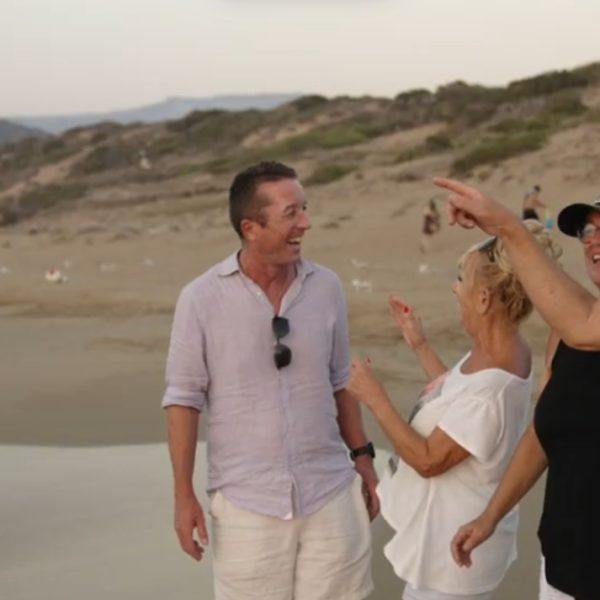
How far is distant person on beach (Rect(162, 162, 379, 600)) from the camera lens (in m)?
3.28

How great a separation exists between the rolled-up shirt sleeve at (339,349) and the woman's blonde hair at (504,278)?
0.56 meters

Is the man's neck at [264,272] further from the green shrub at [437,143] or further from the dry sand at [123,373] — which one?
the green shrub at [437,143]

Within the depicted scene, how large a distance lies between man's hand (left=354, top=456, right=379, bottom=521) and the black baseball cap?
1.16m

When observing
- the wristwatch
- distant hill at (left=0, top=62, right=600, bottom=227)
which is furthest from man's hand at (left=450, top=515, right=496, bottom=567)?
distant hill at (left=0, top=62, right=600, bottom=227)

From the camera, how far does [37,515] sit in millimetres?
5703

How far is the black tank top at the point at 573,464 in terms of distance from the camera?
8.20 feet

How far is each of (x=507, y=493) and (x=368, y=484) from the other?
670 mm

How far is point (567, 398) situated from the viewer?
99.7 inches

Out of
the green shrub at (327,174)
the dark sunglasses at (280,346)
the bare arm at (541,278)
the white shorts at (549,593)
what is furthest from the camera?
the green shrub at (327,174)

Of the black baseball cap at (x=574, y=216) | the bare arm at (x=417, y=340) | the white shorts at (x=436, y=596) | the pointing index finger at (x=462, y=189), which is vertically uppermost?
the pointing index finger at (x=462, y=189)

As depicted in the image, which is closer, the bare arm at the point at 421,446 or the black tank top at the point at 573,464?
the black tank top at the point at 573,464

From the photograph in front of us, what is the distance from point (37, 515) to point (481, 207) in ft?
12.7

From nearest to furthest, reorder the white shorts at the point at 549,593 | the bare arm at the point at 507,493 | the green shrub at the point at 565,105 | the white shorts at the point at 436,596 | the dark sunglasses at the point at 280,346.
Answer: the white shorts at the point at 549,593 → the bare arm at the point at 507,493 → the white shorts at the point at 436,596 → the dark sunglasses at the point at 280,346 → the green shrub at the point at 565,105

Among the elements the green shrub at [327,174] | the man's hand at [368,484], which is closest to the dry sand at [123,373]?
the man's hand at [368,484]
